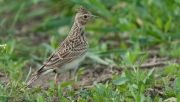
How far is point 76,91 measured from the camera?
21.5 feet

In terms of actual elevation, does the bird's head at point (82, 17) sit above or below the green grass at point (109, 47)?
above

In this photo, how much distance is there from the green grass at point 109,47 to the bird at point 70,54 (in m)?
0.25

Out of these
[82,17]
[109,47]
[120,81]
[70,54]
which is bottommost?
[120,81]

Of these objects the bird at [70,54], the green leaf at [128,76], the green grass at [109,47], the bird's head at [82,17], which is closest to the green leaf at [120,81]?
the green grass at [109,47]

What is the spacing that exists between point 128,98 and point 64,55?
152cm

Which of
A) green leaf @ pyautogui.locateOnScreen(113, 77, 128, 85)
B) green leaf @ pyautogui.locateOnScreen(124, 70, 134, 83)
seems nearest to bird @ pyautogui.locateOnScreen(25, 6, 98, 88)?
green leaf @ pyautogui.locateOnScreen(113, 77, 128, 85)

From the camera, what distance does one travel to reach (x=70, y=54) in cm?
709

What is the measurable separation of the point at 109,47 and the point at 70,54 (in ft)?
8.83

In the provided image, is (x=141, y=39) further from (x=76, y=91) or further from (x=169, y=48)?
(x=76, y=91)

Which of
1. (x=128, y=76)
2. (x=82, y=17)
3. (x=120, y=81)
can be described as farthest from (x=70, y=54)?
(x=128, y=76)

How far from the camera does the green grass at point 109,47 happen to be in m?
6.10

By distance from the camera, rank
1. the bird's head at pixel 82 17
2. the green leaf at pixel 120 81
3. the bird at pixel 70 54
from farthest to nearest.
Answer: the bird's head at pixel 82 17 < the bird at pixel 70 54 < the green leaf at pixel 120 81

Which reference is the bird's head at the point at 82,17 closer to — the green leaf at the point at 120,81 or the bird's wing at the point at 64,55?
the bird's wing at the point at 64,55

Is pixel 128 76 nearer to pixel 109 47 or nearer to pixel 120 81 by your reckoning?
pixel 120 81
